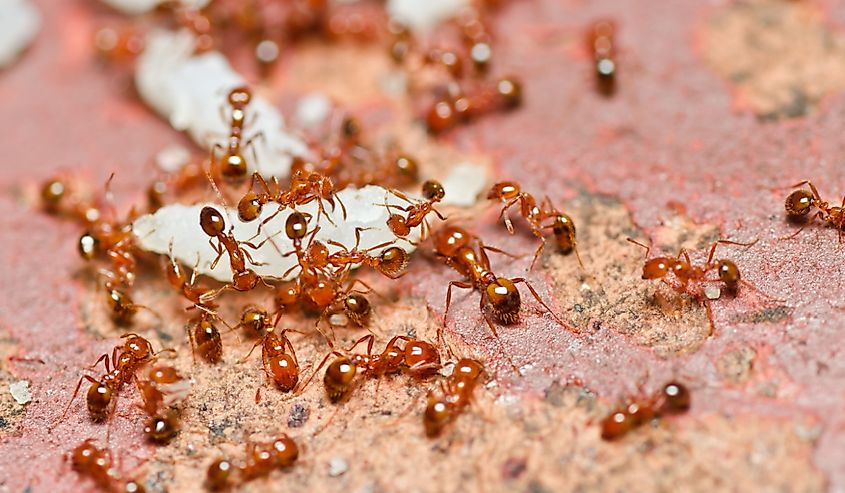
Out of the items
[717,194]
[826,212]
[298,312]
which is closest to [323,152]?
[298,312]

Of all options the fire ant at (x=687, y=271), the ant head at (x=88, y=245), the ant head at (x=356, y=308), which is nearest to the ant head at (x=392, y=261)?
the ant head at (x=356, y=308)

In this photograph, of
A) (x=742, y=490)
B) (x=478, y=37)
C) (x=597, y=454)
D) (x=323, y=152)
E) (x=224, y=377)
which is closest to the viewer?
(x=742, y=490)

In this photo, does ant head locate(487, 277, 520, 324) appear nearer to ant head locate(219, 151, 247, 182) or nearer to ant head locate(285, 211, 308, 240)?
ant head locate(285, 211, 308, 240)

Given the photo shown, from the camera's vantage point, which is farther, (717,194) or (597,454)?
(717,194)

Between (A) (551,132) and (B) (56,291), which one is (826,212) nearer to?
(A) (551,132)

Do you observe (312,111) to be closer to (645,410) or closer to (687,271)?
(687,271)

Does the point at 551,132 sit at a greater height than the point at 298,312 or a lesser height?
greater
